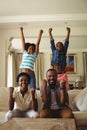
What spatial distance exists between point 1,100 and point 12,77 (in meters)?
1.67

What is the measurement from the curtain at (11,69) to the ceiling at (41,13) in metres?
0.67

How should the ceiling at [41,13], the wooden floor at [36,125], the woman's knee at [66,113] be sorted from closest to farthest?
the wooden floor at [36,125], the woman's knee at [66,113], the ceiling at [41,13]

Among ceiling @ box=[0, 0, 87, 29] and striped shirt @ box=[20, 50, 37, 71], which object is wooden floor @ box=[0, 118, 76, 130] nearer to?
striped shirt @ box=[20, 50, 37, 71]

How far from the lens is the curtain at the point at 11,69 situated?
14.7ft

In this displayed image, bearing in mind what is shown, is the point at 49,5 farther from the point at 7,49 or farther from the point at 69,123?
the point at 69,123

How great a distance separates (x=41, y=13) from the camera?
4.25 metres

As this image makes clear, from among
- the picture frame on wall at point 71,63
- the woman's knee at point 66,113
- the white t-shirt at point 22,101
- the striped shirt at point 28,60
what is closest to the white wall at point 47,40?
the picture frame on wall at point 71,63

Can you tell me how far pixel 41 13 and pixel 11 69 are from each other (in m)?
1.33

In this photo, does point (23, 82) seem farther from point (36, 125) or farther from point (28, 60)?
point (28, 60)

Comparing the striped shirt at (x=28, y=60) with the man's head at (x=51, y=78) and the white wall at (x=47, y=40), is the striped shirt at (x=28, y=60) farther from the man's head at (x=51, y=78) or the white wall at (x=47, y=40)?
the white wall at (x=47, y=40)

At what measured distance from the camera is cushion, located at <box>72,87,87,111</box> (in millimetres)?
2651

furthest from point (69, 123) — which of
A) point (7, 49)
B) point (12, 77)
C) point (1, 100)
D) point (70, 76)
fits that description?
point (7, 49)

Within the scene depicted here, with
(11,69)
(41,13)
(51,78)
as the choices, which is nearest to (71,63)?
(41,13)

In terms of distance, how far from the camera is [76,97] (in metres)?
2.81
